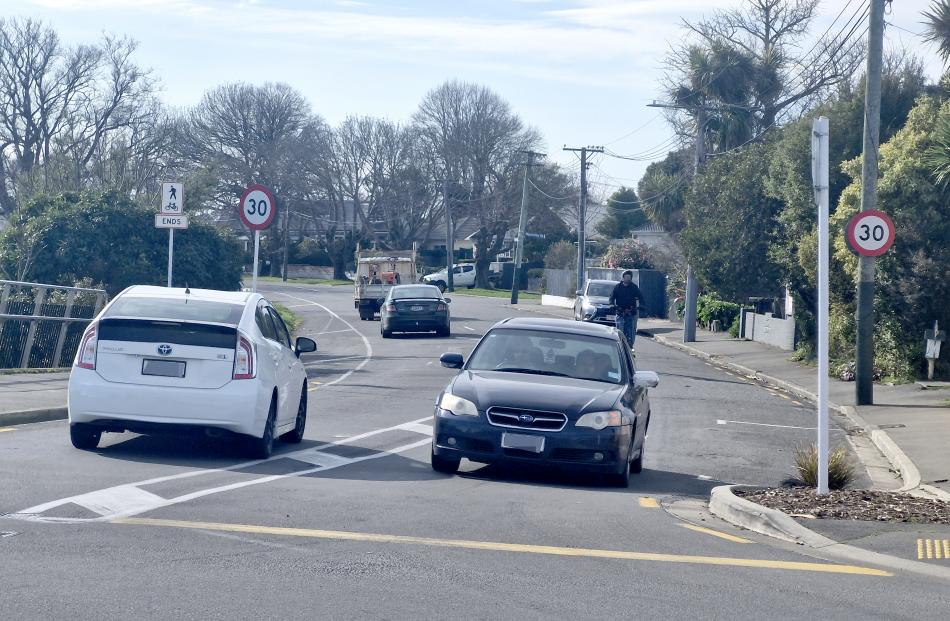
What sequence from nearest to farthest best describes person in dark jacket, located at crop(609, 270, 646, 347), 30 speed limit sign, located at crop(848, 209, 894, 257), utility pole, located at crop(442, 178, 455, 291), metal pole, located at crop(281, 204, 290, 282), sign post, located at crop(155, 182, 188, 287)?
1. 30 speed limit sign, located at crop(848, 209, 894, 257)
2. sign post, located at crop(155, 182, 188, 287)
3. person in dark jacket, located at crop(609, 270, 646, 347)
4. utility pole, located at crop(442, 178, 455, 291)
5. metal pole, located at crop(281, 204, 290, 282)

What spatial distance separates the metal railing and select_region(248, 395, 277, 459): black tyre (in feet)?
31.8

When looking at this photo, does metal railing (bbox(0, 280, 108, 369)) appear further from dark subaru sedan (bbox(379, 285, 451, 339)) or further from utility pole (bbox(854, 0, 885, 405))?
utility pole (bbox(854, 0, 885, 405))

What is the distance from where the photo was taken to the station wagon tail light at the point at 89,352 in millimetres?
11023

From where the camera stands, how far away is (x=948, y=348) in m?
22.3

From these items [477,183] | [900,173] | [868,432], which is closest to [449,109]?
[477,183]

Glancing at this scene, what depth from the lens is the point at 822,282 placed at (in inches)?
378

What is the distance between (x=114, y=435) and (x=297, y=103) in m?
71.0

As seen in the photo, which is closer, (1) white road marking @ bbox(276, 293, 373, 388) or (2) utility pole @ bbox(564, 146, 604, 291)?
(1) white road marking @ bbox(276, 293, 373, 388)

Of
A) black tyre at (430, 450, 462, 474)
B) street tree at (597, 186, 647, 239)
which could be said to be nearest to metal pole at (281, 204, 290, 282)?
street tree at (597, 186, 647, 239)

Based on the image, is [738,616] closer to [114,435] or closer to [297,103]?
[114,435]

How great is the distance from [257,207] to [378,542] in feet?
39.0

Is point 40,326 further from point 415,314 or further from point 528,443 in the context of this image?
point 528,443

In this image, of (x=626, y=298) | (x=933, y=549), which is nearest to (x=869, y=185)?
(x=626, y=298)

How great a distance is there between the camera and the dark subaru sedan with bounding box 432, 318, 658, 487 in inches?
404
